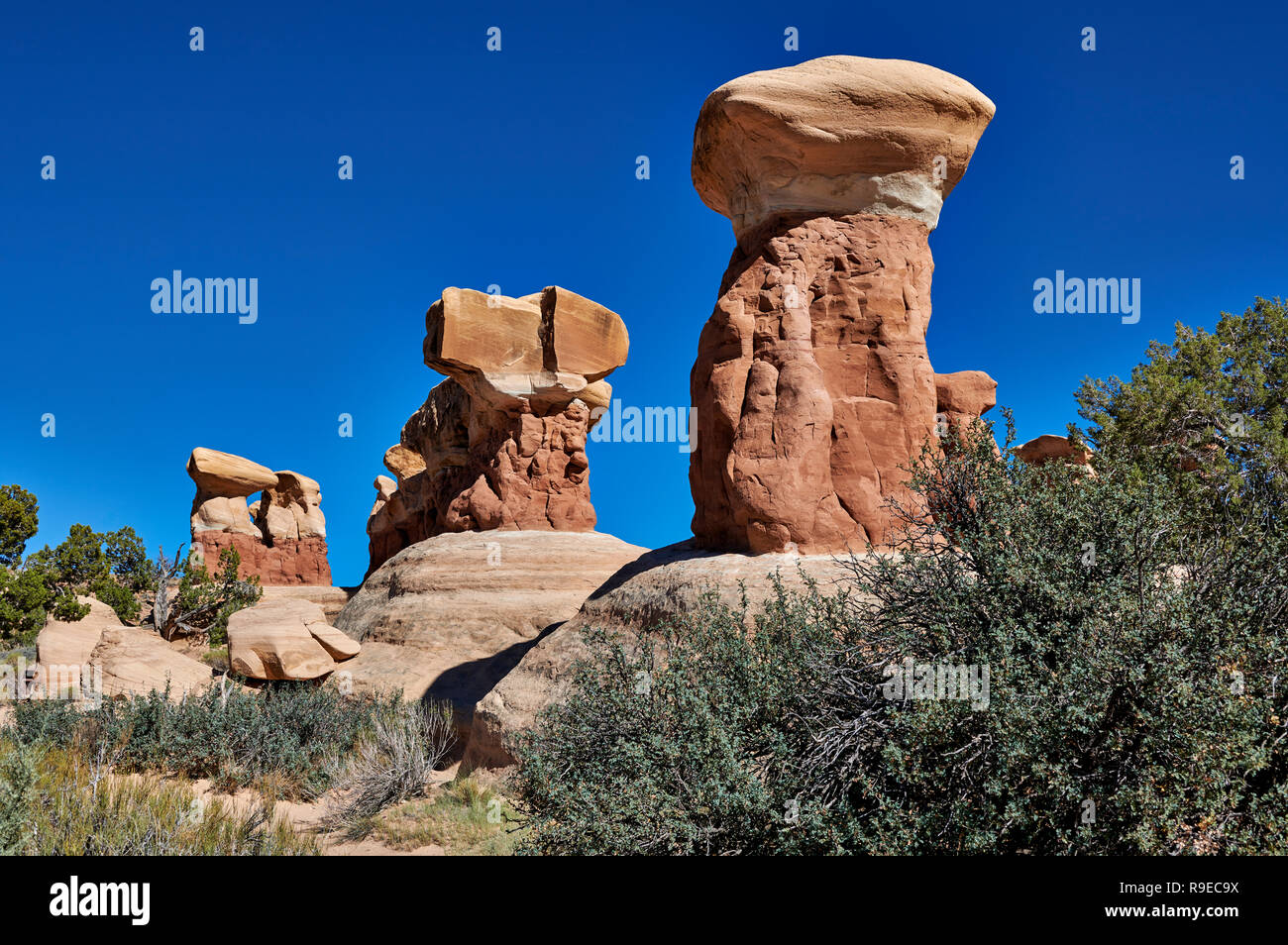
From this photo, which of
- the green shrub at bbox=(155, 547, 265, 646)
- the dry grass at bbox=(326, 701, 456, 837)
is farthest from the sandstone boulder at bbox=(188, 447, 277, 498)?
the dry grass at bbox=(326, 701, 456, 837)

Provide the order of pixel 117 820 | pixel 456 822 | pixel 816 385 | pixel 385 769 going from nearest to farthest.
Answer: pixel 117 820 < pixel 456 822 < pixel 816 385 < pixel 385 769

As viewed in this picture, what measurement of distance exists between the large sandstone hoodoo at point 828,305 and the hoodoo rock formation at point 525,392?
31.3ft

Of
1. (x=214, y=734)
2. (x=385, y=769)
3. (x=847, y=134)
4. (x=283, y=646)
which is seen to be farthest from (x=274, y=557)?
(x=847, y=134)

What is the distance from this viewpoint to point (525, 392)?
19.1 m

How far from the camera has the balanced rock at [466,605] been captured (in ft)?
45.6

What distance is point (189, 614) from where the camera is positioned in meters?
22.0

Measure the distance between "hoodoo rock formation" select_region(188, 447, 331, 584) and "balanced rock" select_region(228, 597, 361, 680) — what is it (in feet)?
49.7

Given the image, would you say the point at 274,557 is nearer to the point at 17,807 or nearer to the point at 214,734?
the point at 214,734

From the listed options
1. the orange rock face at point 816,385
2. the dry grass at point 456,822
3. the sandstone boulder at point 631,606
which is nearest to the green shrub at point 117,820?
the dry grass at point 456,822

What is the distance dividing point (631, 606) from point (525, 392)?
415 inches

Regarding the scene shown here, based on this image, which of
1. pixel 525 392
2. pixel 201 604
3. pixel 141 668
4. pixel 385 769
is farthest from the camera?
pixel 201 604

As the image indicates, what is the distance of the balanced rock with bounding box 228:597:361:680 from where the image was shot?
13844 mm

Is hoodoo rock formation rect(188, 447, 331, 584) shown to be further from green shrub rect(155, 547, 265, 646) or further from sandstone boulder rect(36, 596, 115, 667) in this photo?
sandstone boulder rect(36, 596, 115, 667)
